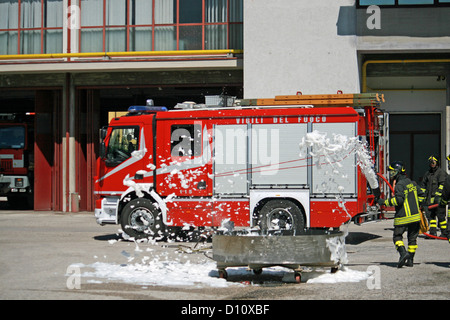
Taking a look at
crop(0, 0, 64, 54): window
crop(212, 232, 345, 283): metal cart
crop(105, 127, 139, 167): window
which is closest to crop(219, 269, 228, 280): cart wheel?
crop(212, 232, 345, 283): metal cart

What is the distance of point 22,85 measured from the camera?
Result: 83.1ft

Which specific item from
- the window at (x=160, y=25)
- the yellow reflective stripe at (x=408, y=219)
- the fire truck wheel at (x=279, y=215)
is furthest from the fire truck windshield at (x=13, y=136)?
the yellow reflective stripe at (x=408, y=219)

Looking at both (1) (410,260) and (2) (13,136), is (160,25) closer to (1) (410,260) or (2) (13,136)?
(2) (13,136)

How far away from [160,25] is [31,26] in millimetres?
4636

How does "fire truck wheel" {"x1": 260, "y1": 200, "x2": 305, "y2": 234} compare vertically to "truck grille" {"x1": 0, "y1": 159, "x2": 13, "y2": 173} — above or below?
below

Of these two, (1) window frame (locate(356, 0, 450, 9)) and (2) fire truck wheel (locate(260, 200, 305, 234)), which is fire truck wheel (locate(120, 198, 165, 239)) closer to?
(2) fire truck wheel (locate(260, 200, 305, 234))

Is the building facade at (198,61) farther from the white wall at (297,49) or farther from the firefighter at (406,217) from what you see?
the firefighter at (406,217)

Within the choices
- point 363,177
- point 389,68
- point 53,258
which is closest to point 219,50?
point 389,68

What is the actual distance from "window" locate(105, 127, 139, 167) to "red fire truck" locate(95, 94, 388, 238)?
22 millimetres

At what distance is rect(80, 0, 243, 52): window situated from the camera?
23234mm

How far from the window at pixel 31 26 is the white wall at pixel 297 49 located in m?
6.82

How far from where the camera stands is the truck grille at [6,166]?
2622cm

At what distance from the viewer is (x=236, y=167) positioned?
1556 cm

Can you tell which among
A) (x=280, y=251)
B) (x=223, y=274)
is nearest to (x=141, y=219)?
(x=223, y=274)
